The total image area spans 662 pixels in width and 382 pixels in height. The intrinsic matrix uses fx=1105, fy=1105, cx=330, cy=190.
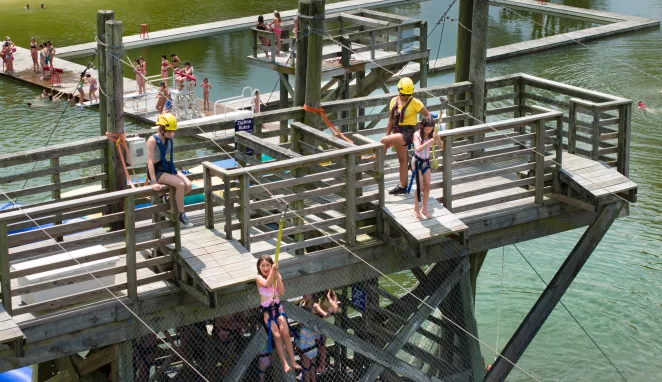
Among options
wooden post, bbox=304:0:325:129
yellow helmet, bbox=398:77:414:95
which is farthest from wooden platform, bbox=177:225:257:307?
wooden post, bbox=304:0:325:129

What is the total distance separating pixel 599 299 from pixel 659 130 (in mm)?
12477

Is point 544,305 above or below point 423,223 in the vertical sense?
below

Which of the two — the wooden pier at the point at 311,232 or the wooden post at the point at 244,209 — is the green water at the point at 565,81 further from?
the wooden post at the point at 244,209

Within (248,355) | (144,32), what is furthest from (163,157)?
(144,32)

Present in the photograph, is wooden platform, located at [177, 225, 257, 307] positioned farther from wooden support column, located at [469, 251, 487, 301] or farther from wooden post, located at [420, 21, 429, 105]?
wooden post, located at [420, 21, 429, 105]

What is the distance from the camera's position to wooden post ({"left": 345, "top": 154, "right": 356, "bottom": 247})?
13.0 metres

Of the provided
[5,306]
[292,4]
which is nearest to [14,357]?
[5,306]

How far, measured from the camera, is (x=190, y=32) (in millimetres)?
44844

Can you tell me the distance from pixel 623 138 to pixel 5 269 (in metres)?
8.63

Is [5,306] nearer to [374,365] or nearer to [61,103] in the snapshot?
[374,365]

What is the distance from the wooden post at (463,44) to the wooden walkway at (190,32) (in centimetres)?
2285

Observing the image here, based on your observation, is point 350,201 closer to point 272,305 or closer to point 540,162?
point 272,305

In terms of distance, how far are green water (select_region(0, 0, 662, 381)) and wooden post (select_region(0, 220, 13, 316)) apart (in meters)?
8.80

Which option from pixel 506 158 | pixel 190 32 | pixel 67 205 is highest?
pixel 67 205
